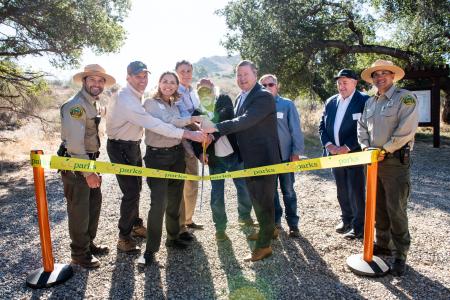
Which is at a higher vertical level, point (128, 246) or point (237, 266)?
point (128, 246)

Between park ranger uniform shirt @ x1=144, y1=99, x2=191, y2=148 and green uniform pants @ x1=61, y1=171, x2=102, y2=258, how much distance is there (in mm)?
867

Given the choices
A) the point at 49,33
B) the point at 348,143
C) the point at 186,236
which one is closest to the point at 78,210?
the point at 186,236

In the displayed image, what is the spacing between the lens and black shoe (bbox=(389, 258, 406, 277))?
372cm

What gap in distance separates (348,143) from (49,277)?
157 inches

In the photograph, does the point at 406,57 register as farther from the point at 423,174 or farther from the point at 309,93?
the point at 423,174

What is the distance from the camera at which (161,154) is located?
4.11m

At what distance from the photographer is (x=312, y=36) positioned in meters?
13.7

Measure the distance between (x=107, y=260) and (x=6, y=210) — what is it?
353 centimetres

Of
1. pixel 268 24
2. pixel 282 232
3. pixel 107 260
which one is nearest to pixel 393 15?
pixel 268 24

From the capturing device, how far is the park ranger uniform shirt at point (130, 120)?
3.94 meters

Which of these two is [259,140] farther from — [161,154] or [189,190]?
[189,190]

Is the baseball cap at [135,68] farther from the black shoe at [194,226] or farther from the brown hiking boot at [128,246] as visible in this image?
the black shoe at [194,226]

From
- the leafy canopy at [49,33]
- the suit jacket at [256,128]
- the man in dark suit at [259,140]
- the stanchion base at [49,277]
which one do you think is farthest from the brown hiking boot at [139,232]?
the leafy canopy at [49,33]

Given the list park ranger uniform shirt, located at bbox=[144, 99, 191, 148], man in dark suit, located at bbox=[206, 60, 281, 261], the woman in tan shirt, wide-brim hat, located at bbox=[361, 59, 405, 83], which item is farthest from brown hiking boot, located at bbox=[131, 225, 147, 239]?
wide-brim hat, located at bbox=[361, 59, 405, 83]
